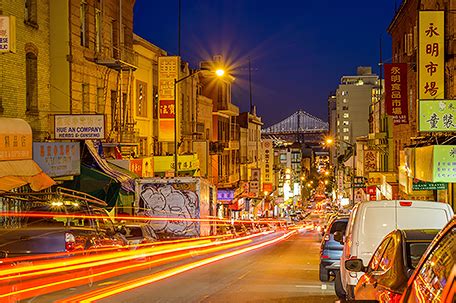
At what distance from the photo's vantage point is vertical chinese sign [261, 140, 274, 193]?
88.6 meters

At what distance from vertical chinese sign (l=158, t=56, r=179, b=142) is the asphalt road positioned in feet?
51.9

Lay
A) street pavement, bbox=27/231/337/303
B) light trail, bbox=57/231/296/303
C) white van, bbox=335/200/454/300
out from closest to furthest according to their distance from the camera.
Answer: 1. white van, bbox=335/200/454/300
2. light trail, bbox=57/231/296/303
3. street pavement, bbox=27/231/337/303

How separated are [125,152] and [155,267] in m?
14.5

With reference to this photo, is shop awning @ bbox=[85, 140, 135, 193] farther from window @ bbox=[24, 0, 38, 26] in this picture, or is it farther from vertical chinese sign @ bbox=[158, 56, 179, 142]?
vertical chinese sign @ bbox=[158, 56, 179, 142]

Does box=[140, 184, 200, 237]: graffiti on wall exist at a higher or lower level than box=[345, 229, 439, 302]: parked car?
lower

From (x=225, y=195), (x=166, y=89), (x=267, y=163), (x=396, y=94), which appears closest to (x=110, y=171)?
(x=166, y=89)

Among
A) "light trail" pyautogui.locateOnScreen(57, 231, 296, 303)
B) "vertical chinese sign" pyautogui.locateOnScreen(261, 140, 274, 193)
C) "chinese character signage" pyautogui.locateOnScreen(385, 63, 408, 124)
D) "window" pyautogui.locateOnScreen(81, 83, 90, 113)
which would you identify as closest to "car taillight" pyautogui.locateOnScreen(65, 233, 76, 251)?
"light trail" pyautogui.locateOnScreen(57, 231, 296, 303)

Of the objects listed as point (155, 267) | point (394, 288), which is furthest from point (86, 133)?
point (394, 288)

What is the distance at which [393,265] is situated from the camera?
22.5 ft

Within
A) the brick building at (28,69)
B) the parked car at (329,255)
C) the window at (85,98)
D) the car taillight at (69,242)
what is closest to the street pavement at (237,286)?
the parked car at (329,255)

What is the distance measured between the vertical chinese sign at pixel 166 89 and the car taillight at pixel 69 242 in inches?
868

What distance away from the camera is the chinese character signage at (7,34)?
63.8 feet

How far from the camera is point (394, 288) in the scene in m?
6.33

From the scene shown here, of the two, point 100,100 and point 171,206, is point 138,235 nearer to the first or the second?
point 171,206
